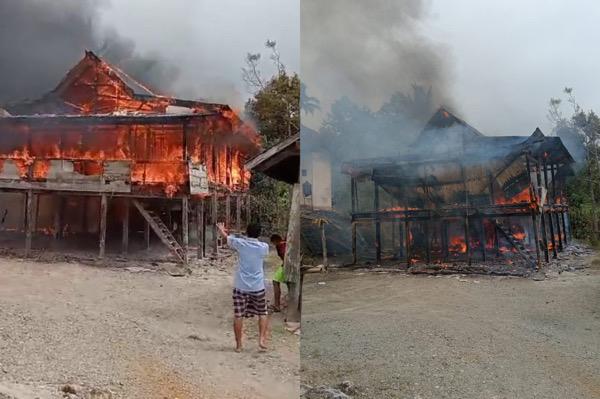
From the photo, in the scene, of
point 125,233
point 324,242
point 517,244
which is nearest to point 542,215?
point 517,244

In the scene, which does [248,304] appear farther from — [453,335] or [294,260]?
[453,335]

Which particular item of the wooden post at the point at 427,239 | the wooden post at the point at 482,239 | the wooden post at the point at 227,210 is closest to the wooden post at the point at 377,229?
the wooden post at the point at 427,239

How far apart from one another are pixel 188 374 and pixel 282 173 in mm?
996

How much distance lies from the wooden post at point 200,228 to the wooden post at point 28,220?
0.66m

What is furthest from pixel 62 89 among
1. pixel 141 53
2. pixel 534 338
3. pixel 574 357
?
pixel 574 357

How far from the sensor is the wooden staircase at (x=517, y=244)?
168cm

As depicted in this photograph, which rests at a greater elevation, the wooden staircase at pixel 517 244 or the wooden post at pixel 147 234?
the wooden post at pixel 147 234

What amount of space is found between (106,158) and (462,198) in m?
1.48

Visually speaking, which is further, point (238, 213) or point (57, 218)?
point (238, 213)

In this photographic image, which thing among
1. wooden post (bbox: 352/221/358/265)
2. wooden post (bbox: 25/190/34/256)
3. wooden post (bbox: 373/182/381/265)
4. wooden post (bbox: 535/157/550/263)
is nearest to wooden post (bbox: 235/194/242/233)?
wooden post (bbox: 352/221/358/265)

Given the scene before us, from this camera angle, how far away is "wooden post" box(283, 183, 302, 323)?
2152 millimetres

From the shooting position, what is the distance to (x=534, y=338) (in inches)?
68.9

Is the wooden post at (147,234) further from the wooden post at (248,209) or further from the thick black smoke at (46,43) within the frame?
the thick black smoke at (46,43)

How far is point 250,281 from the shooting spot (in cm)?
212
